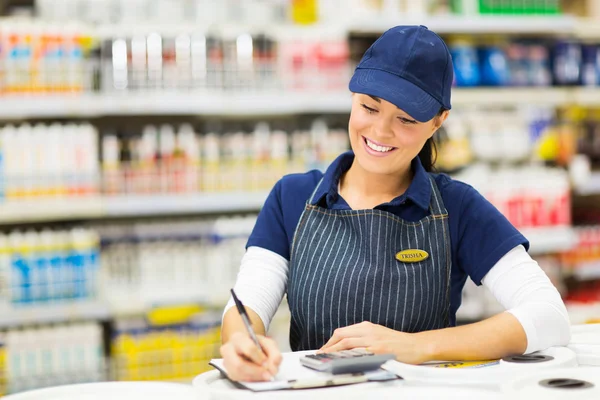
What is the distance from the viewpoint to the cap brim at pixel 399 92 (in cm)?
148

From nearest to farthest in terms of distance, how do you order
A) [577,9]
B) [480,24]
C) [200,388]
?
[200,388], [480,24], [577,9]

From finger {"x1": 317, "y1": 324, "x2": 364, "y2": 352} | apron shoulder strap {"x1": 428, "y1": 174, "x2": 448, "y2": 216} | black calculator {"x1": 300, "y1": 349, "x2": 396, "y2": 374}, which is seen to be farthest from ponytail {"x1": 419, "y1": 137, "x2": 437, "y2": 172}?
black calculator {"x1": 300, "y1": 349, "x2": 396, "y2": 374}

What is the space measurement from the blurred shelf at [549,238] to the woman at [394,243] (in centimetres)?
223

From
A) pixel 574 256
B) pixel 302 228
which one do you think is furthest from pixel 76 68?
pixel 574 256

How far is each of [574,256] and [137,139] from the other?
102 inches

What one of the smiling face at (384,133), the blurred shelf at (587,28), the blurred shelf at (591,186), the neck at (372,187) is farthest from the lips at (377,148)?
the blurred shelf at (587,28)

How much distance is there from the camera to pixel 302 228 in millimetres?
1670

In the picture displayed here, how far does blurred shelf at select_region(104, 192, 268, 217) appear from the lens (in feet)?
10.5

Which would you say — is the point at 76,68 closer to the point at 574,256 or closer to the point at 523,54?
the point at 523,54

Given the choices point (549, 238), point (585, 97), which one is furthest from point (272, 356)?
point (585, 97)

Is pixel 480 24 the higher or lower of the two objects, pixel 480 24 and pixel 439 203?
the higher

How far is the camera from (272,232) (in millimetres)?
1699

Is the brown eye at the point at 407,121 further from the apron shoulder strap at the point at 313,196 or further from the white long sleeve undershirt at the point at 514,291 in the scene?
the white long sleeve undershirt at the point at 514,291

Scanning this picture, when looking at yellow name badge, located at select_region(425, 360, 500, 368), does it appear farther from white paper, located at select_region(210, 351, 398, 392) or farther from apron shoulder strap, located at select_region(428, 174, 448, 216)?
apron shoulder strap, located at select_region(428, 174, 448, 216)
